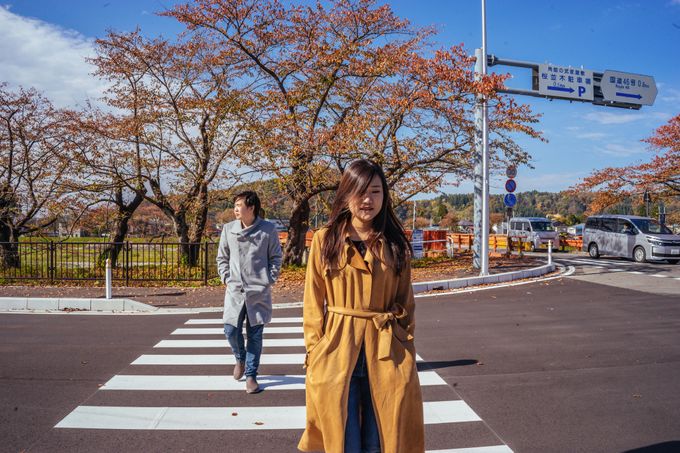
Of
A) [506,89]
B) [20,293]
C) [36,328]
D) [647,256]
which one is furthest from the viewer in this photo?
[647,256]

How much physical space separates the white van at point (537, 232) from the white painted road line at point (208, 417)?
965 inches

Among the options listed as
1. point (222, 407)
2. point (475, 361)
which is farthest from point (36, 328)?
point (475, 361)

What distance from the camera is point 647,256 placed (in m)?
18.1

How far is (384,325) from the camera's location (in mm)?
2238

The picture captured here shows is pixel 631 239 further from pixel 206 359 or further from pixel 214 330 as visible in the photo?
pixel 206 359

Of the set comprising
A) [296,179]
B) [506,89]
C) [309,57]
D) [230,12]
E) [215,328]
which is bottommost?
[215,328]

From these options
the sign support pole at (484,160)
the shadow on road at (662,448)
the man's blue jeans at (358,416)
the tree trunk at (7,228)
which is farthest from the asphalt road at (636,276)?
the tree trunk at (7,228)

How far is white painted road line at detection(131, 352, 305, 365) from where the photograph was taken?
5.92 metres

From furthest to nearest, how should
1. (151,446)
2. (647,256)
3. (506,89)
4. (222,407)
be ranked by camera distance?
1. (647,256)
2. (506,89)
3. (222,407)
4. (151,446)

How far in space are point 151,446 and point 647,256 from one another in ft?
62.9

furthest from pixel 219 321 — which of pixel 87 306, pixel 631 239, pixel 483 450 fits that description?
pixel 631 239

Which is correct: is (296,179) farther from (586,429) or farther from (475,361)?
(586,429)

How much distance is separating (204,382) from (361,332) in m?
3.49

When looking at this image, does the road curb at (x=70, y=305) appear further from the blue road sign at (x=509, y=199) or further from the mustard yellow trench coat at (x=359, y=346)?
the blue road sign at (x=509, y=199)
